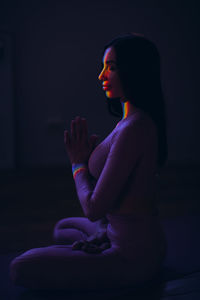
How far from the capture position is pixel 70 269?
1010 mm

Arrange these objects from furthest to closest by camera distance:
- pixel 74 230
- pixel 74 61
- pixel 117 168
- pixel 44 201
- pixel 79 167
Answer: pixel 74 61 → pixel 44 201 → pixel 74 230 → pixel 79 167 → pixel 117 168

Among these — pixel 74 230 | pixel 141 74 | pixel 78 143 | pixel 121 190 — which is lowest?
pixel 74 230

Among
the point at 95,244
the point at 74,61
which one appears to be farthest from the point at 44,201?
the point at 74,61

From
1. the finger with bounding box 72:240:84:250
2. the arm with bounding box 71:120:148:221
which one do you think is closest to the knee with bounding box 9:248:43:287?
the finger with bounding box 72:240:84:250

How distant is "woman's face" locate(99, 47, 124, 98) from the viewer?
1.08 meters

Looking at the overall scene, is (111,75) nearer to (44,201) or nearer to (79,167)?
(79,167)

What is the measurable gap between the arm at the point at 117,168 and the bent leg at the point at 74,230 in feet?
1.10

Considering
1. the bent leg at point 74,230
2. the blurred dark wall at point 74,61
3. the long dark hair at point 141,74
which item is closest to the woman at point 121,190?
the long dark hair at point 141,74

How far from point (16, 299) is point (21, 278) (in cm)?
9

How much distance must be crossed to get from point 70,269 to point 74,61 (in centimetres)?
437

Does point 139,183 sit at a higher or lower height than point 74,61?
lower

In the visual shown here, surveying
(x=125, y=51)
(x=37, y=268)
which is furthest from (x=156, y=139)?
(x=37, y=268)

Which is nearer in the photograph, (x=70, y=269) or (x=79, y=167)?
(x=70, y=269)

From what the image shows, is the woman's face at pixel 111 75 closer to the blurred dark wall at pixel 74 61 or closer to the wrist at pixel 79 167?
the wrist at pixel 79 167
